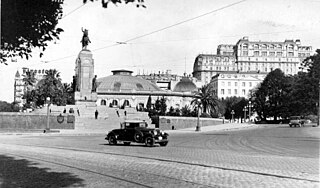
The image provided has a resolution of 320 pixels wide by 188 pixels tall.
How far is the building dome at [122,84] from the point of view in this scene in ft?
465

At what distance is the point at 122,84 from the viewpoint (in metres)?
145

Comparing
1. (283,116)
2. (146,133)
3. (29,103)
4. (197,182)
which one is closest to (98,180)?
(197,182)

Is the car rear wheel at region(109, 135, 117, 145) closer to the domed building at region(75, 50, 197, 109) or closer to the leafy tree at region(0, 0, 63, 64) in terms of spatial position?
the leafy tree at region(0, 0, 63, 64)

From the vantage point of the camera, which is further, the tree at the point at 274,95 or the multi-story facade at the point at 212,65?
the multi-story facade at the point at 212,65

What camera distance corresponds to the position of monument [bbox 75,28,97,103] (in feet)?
214

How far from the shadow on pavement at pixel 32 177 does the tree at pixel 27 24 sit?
3026 mm

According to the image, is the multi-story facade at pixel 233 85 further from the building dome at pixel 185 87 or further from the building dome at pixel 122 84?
the building dome at pixel 122 84

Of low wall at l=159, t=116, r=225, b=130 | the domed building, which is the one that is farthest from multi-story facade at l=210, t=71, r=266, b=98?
low wall at l=159, t=116, r=225, b=130

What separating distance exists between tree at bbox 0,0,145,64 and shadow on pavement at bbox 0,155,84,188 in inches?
119

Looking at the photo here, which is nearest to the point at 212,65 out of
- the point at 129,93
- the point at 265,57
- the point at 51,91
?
the point at 265,57

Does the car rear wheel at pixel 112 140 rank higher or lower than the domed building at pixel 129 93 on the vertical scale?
lower

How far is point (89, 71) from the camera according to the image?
65.8 metres

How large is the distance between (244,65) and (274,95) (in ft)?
293

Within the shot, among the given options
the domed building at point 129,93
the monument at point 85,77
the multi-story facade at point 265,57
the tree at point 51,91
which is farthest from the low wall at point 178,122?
the multi-story facade at point 265,57
